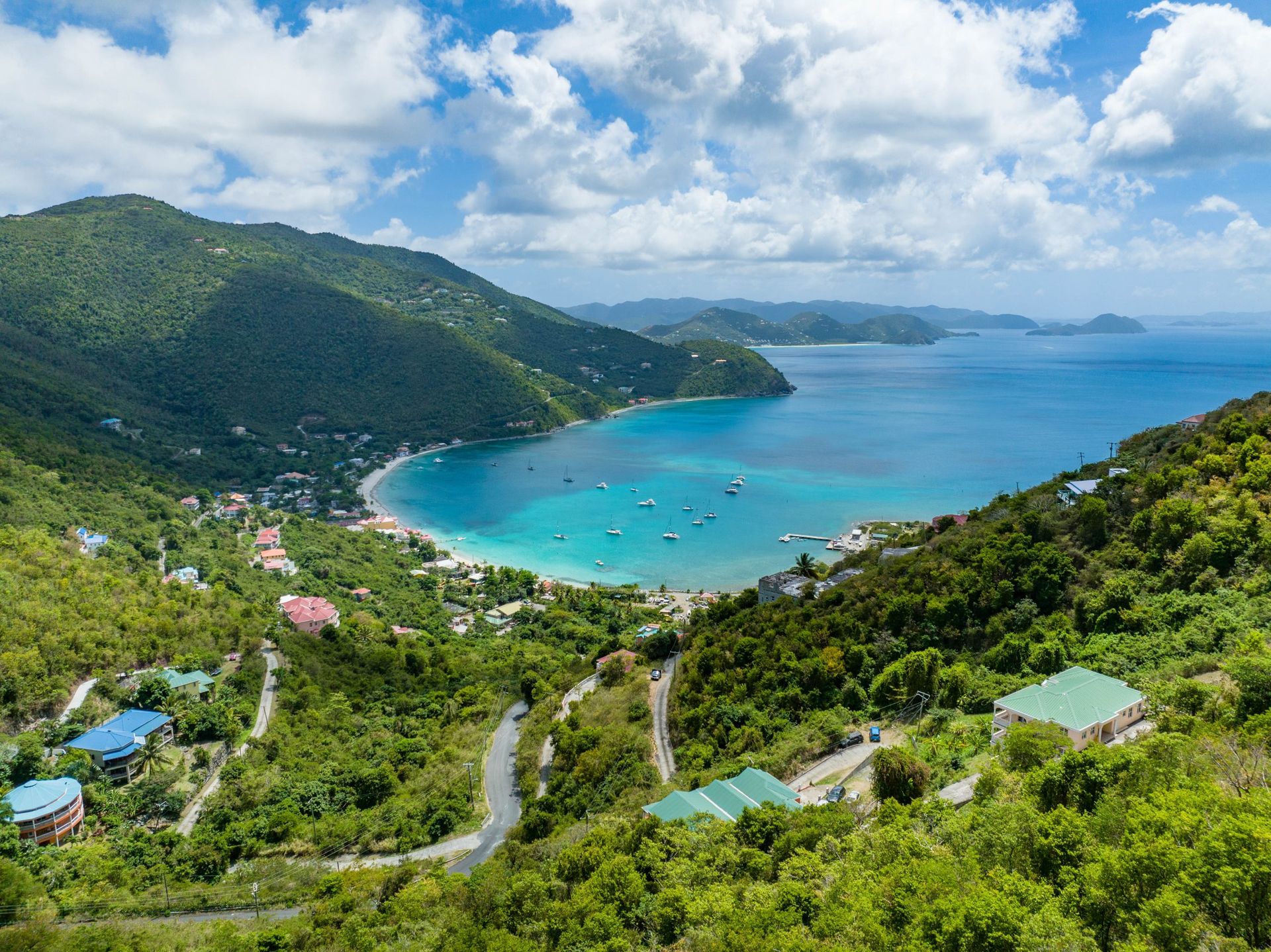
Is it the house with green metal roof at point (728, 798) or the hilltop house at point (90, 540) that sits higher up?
the hilltop house at point (90, 540)

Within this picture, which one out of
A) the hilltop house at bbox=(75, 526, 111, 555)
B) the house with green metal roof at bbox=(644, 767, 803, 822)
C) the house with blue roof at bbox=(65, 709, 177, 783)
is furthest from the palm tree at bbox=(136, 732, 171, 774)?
the house with green metal roof at bbox=(644, 767, 803, 822)

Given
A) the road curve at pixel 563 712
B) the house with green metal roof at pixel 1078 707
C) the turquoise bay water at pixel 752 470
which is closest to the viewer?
the house with green metal roof at pixel 1078 707

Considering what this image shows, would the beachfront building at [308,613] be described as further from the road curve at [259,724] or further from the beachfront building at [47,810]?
the beachfront building at [47,810]

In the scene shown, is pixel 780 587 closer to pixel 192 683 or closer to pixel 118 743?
pixel 192 683

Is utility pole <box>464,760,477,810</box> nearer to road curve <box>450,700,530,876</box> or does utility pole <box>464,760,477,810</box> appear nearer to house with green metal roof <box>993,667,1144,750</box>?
road curve <box>450,700,530,876</box>

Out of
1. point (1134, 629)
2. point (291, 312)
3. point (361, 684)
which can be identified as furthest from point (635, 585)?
point (291, 312)

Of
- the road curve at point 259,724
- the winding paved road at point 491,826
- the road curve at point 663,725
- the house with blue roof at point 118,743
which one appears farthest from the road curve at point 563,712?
the house with blue roof at point 118,743

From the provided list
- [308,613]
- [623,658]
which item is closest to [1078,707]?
[623,658]

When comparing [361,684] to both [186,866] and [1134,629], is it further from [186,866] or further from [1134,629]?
[1134,629]
